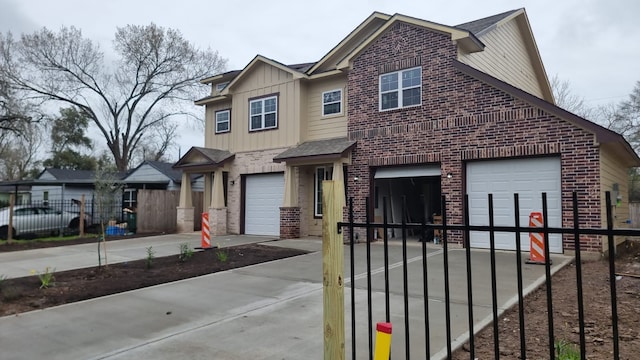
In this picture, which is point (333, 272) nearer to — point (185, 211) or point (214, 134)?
point (185, 211)

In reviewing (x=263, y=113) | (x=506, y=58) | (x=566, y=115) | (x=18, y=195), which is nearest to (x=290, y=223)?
(x=263, y=113)

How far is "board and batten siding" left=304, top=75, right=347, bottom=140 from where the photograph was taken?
15.9 m

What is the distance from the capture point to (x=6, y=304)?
22.3 ft

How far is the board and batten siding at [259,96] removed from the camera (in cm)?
1692

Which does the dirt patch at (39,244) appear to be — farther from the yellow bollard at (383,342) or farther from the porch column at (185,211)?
the yellow bollard at (383,342)

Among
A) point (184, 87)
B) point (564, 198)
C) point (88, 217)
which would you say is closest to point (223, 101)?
point (88, 217)

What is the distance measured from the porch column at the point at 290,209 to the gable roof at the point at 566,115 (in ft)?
23.0

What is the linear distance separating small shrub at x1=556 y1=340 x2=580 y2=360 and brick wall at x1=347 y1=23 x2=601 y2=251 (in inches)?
281

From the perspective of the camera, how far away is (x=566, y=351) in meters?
Result: 4.05

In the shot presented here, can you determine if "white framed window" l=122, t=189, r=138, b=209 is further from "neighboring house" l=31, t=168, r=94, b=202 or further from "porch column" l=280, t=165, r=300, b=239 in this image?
"porch column" l=280, t=165, r=300, b=239

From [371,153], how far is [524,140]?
4.77 m

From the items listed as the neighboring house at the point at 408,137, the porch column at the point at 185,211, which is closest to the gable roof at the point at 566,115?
the neighboring house at the point at 408,137

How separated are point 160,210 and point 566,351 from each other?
19.4m

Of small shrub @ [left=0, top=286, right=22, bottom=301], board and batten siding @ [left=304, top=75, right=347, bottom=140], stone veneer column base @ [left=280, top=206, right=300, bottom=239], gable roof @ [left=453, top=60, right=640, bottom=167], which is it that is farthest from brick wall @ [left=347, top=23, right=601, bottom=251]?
small shrub @ [left=0, top=286, right=22, bottom=301]
